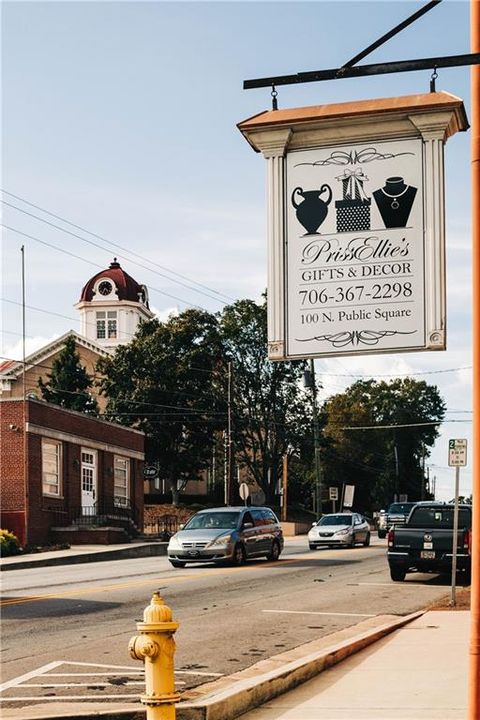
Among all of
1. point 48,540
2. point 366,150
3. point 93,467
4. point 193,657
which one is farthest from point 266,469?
point 366,150

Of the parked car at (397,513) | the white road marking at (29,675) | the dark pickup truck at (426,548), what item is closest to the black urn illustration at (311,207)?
the white road marking at (29,675)

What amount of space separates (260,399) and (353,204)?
222 feet

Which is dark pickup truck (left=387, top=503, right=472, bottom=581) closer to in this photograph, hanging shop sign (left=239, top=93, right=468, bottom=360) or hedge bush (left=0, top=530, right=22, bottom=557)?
hanging shop sign (left=239, top=93, right=468, bottom=360)

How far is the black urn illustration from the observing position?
7082mm

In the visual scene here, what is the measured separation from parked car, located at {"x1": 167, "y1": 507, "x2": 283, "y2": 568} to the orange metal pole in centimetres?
2158

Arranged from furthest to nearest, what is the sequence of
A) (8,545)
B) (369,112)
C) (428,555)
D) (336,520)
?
(336,520), (8,545), (428,555), (369,112)

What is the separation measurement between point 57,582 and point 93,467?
90.5 feet

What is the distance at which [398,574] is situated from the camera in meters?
23.4

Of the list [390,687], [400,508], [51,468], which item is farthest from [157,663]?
[400,508]

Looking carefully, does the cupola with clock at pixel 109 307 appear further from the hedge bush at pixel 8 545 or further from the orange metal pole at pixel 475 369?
the orange metal pole at pixel 475 369

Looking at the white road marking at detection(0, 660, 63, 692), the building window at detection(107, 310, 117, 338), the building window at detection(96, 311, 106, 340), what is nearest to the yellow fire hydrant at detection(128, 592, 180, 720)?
the white road marking at detection(0, 660, 63, 692)

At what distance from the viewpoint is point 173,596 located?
1961 cm

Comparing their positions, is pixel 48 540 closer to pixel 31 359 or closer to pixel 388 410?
pixel 31 359

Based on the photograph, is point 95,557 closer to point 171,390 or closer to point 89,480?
point 89,480
